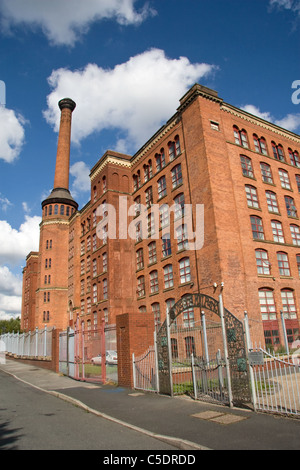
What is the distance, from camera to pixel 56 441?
20.7 feet

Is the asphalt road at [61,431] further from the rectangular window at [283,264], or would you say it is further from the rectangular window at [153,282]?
the rectangular window at [283,264]

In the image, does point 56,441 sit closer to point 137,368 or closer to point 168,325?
point 168,325

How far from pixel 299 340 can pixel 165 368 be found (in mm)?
13798

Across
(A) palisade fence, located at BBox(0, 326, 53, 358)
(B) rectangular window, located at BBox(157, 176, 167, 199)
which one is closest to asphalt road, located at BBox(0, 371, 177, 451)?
(A) palisade fence, located at BBox(0, 326, 53, 358)

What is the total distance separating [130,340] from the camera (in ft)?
42.9

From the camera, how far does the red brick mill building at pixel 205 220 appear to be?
2153cm

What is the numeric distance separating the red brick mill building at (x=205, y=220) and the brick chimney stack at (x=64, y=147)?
609 inches

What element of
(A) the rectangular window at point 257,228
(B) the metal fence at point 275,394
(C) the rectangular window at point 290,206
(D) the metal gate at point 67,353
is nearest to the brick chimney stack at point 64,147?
(D) the metal gate at point 67,353

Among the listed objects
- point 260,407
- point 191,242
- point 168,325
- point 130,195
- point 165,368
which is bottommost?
point 260,407

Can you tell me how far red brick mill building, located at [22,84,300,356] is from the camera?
70.6 feet

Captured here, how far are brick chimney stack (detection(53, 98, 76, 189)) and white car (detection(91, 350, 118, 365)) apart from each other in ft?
128

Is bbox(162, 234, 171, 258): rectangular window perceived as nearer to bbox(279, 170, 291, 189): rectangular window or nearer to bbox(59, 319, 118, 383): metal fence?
bbox(59, 319, 118, 383): metal fence

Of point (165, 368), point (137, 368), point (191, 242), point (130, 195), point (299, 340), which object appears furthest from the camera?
point (130, 195)
